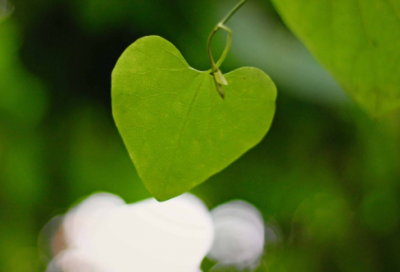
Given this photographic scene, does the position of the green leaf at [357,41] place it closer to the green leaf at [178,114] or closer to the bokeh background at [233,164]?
the green leaf at [178,114]

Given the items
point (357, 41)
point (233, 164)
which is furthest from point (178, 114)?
point (233, 164)

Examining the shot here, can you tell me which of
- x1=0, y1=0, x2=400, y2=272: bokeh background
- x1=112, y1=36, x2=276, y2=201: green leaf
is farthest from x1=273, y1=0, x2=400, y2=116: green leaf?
x1=0, y1=0, x2=400, y2=272: bokeh background

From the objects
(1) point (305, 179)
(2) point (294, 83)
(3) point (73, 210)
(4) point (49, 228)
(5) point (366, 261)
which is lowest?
(4) point (49, 228)

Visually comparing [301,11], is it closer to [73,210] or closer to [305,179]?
[305,179]

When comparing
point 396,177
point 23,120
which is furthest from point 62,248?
point 396,177

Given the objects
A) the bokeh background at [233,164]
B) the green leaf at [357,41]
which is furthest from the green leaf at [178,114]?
the bokeh background at [233,164]
